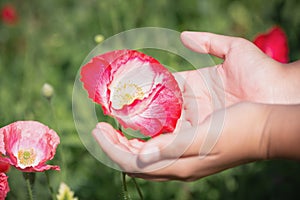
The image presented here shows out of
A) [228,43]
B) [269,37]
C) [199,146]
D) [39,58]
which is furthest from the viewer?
[39,58]

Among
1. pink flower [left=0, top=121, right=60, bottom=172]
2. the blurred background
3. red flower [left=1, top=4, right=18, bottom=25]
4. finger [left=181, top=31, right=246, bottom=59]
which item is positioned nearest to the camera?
pink flower [left=0, top=121, right=60, bottom=172]

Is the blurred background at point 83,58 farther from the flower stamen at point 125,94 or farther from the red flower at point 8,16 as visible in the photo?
the flower stamen at point 125,94

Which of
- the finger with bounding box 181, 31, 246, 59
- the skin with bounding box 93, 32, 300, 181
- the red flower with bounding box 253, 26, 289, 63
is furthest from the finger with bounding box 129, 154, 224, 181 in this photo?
the red flower with bounding box 253, 26, 289, 63

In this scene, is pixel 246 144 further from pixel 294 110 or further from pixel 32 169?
pixel 32 169

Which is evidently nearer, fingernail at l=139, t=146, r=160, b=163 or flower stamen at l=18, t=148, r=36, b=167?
fingernail at l=139, t=146, r=160, b=163

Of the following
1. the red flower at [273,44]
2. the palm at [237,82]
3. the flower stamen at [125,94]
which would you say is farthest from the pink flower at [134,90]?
the red flower at [273,44]

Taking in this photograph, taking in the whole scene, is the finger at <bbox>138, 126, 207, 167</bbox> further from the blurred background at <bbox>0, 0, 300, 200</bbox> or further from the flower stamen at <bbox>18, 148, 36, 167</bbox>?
the blurred background at <bbox>0, 0, 300, 200</bbox>

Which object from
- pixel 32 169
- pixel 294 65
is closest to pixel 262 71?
pixel 294 65
